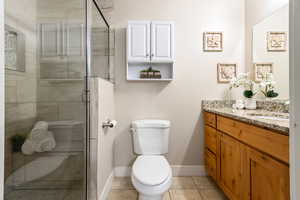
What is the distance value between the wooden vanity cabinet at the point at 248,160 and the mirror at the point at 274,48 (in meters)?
0.69

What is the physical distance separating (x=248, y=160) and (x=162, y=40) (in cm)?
152

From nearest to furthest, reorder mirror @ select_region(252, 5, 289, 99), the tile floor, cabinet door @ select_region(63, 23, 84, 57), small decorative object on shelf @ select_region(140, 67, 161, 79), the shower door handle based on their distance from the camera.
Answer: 1. cabinet door @ select_region(63, 23, 84, 57)
2. the shower door handle
3. mirror @ select_region(252, 5, 289, 99)
4. the tile floor
5. small decorative object on shelf @ select_region(140, 67, 161, 79)

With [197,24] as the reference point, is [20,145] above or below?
below

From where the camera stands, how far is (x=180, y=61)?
97.1 inches

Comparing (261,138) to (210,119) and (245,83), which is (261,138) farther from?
(245,83)

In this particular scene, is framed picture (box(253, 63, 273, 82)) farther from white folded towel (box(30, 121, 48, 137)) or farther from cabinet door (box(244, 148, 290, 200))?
white folded towel (box(30, 121, 48, 137))

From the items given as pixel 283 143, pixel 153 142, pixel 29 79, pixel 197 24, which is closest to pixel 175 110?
pixel 153 142

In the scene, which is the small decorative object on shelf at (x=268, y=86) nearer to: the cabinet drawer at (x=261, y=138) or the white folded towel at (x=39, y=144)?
the cabinet drawer at (x=261, y=138)

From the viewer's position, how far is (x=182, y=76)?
2469 millimetres

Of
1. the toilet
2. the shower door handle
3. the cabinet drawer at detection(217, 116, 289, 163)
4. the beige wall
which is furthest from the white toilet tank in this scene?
the shower door handle

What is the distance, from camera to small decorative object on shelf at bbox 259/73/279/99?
1990 millimetres

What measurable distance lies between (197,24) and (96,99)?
1.64m

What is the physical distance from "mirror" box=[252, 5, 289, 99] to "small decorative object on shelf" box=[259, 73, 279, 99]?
44mm

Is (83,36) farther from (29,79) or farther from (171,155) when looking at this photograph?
(171,155)
